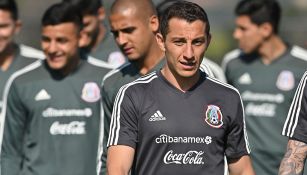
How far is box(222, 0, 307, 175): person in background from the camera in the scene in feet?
38.0

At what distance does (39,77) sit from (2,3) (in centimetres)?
176

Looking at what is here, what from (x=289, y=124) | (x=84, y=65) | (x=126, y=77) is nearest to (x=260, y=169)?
(x=84, y=65)

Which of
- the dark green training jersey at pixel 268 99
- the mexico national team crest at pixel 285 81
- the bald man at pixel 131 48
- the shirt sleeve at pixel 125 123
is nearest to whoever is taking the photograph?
the shirt sleeve at pixel 125 123

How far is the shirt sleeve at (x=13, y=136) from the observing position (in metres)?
→ 9.70

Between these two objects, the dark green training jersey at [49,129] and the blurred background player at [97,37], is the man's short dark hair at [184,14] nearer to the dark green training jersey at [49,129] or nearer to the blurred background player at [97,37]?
the dark green training jersey at [49,129]

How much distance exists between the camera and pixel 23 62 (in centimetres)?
1111

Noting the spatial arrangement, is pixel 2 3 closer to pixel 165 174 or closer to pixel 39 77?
pixel 39 77

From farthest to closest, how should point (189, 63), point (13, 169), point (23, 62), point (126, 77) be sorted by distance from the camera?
point (23, 62) → point (13, 169) → point (126, 77) → point (189, 63)

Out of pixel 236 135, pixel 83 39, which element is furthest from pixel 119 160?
pixel 83 39

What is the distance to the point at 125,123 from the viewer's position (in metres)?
7.25

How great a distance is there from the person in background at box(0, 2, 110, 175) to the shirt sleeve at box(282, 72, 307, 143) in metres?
2.37

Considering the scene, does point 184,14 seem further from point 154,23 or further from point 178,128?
point 154,23

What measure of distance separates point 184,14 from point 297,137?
1.10 meters

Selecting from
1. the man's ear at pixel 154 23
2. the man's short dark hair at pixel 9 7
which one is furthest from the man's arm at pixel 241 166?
the man's short dark hair at pixel 9 7
